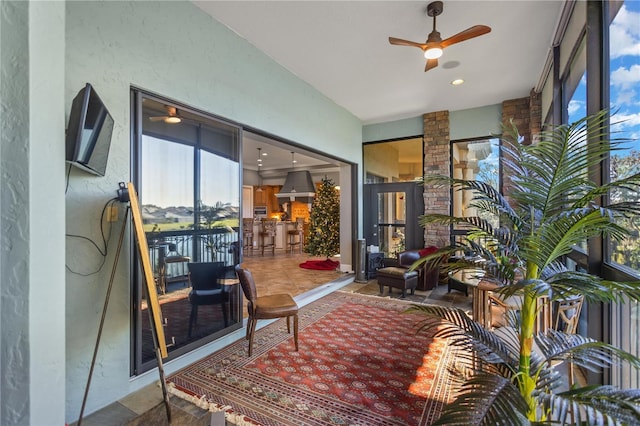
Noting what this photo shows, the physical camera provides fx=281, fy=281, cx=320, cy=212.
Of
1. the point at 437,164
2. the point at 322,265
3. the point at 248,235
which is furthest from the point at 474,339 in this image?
the point at 248,235

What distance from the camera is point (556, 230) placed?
1169 millimetres

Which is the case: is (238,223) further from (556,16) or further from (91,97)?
(556,16)

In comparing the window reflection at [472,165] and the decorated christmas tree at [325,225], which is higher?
the window reflection at [472,165]

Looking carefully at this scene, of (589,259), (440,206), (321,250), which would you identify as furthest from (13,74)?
(321,250)

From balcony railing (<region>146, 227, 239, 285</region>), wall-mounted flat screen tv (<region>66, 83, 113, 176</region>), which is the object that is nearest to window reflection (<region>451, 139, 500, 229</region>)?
balcony railing (<region>146, 227, 239, 285</region>)

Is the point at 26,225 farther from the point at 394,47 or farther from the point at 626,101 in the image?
the point at 394,47

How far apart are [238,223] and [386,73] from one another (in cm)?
305

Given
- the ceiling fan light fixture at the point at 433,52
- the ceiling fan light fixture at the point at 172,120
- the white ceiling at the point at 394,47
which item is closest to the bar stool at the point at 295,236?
the white ceiling at the point at 394,47

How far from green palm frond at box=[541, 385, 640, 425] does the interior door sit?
505 cm

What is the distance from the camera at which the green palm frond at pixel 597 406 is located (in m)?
0.92

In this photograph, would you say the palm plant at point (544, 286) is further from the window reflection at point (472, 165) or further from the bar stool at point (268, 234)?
the bar stool at point (268, 234)

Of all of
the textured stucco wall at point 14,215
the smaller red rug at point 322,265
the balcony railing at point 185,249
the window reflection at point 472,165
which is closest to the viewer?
the textured stucco wall at point 14,215

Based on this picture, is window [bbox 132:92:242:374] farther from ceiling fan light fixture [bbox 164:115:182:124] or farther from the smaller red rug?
the smaller red rug

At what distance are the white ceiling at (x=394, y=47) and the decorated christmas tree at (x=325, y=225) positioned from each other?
9.10 ft
